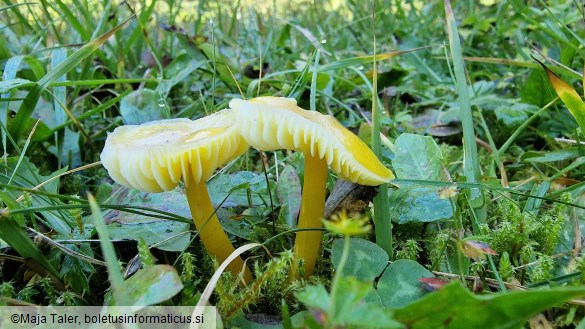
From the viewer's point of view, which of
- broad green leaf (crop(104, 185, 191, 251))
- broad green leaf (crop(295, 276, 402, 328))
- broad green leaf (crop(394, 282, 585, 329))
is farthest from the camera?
broad green leaf (crop(104, 185, 191, 251))

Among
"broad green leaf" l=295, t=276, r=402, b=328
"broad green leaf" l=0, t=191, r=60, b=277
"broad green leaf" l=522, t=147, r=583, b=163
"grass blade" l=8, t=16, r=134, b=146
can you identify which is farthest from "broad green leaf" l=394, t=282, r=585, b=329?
"grass blade" l=8, t=16, r=134, b=146

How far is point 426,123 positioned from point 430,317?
1.64 metres

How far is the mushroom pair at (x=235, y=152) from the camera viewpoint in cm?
104

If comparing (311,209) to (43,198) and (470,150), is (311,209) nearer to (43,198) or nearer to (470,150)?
(470,150)

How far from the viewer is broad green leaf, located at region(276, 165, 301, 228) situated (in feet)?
4.72

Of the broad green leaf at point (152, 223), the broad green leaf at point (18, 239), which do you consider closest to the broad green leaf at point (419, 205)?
the broad green leaf at point (152, 223)

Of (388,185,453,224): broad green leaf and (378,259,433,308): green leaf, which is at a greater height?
(388,185,453,224): broad green leaf

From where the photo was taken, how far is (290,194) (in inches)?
58.4

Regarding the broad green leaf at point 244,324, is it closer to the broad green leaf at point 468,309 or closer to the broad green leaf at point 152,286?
the broad green leaf at point 152,286

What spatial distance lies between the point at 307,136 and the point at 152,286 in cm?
46

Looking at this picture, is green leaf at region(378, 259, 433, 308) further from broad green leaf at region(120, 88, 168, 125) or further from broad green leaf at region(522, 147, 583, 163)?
broad green leaf at region(120, 88, 168, 125)

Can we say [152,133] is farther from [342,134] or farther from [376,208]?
[376,208]

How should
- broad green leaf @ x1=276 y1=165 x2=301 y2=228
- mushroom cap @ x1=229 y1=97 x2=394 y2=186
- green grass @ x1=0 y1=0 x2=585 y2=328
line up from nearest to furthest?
mushroom cap @ x1=229 y1=97 x2=394 y2=186, green grass @ x1=0 y1=0 x2=585 y2=328, broad green leaf @ x1=276 y1=165 x2=301 y2=228

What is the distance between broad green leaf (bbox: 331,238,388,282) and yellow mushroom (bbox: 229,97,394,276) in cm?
9
